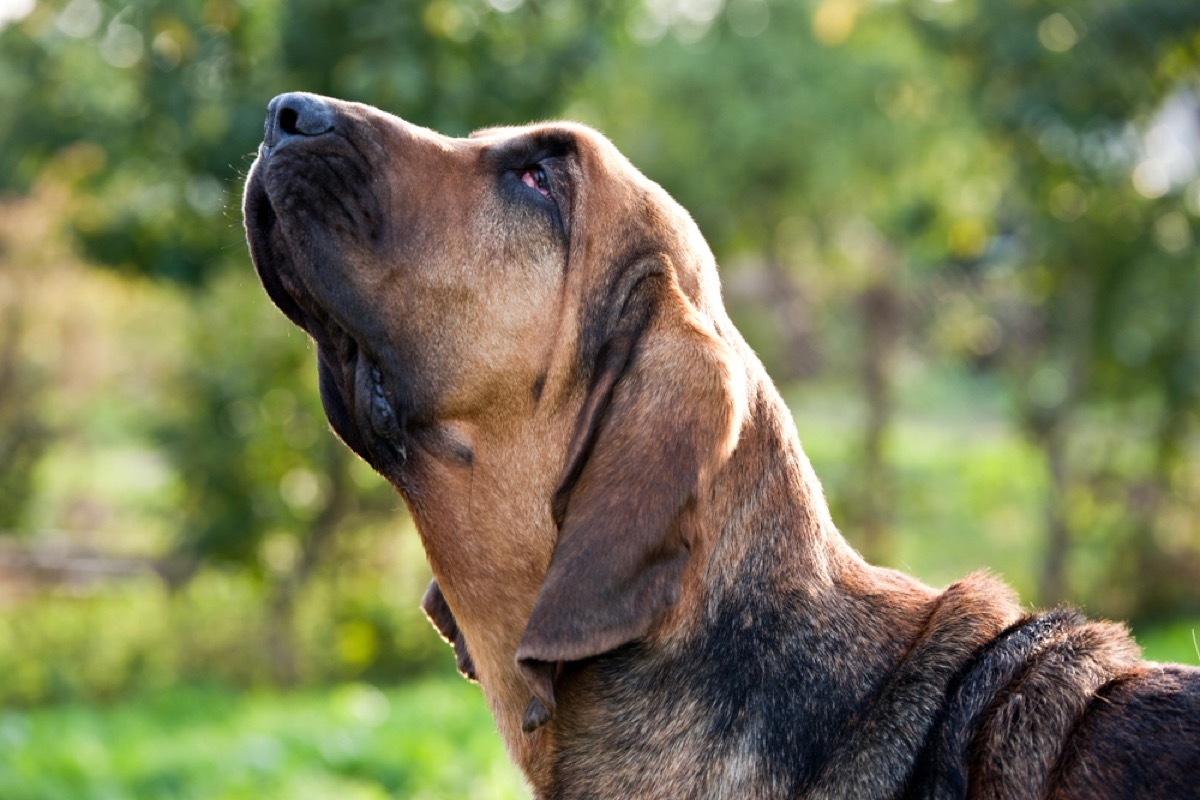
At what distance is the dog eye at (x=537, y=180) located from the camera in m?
3.68

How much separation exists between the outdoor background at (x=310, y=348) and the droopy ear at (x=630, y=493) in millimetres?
5185

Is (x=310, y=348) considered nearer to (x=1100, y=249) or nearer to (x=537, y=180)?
(x=1100, y=249)

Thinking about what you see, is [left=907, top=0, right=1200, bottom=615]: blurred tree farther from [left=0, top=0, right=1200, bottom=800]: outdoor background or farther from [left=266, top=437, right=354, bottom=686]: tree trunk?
[left=266, top=437, right=354, bottom=686]: tree trunk

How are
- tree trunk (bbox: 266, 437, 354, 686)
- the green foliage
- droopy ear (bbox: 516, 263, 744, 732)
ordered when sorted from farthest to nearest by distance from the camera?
tree trunk (bbox: 266, 437, 354, 686)
the green foliage
droopy ear (bbox: 516, 263, 744, 732)

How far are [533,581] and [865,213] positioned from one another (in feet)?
53.3

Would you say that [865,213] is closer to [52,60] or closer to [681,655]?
[52,60]

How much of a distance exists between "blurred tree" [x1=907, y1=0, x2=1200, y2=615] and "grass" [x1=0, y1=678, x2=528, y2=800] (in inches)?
376

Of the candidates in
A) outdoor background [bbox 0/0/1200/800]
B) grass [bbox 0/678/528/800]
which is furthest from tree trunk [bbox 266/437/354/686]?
grass [bbox 0/678/528/800]

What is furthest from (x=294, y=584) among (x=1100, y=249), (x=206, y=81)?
(x=1100, y=249)

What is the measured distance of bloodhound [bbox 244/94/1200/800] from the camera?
2.97 meters

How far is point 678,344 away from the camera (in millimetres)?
3242

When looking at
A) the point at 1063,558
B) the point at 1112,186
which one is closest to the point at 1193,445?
the point at 1063,558

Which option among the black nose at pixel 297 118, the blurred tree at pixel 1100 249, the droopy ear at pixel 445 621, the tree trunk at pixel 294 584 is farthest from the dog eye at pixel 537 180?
the blurred tree at pixel 1100 249

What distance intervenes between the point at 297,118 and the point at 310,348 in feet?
31.9
